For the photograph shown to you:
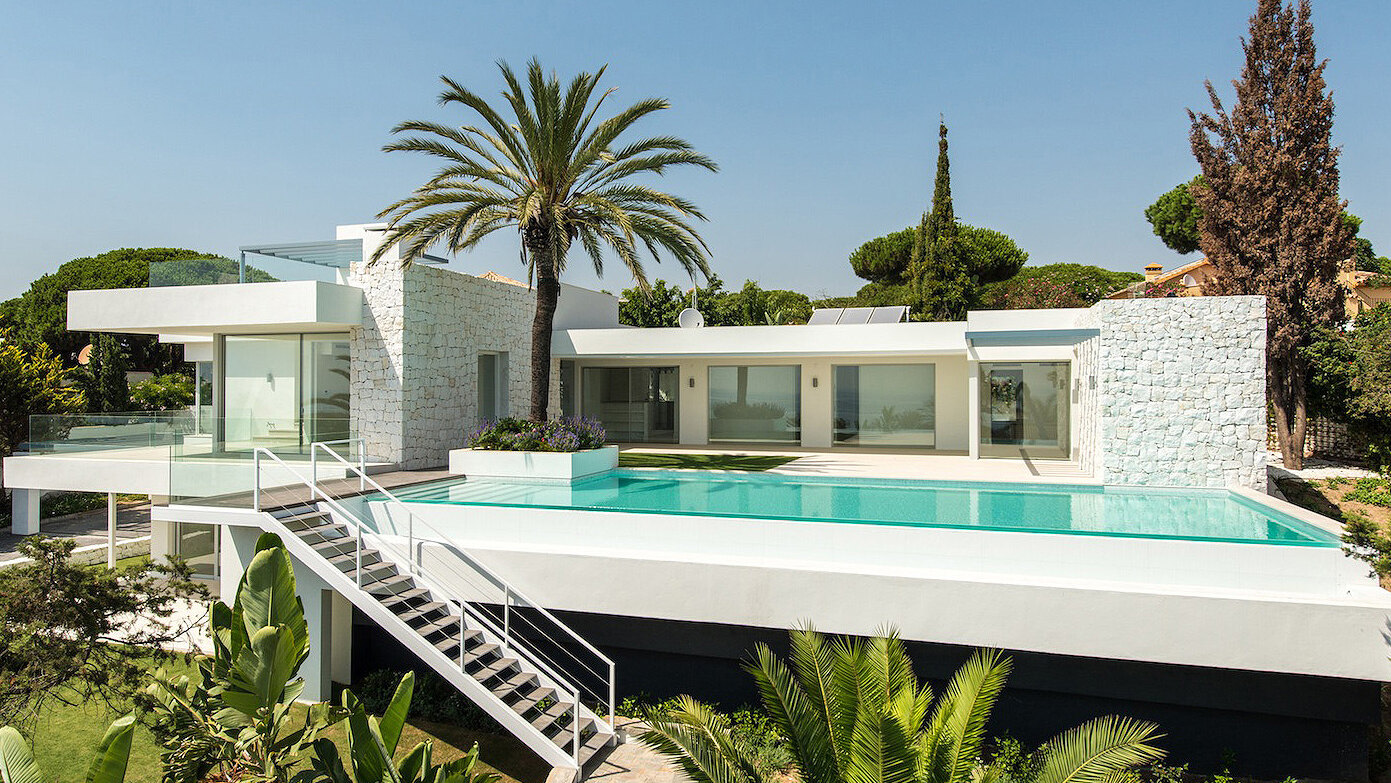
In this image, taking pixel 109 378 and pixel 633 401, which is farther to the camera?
pixel 109 378

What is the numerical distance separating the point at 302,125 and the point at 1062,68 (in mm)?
19271

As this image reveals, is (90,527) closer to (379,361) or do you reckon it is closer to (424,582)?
(379,361)

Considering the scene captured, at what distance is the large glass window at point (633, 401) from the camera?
24.0 meters

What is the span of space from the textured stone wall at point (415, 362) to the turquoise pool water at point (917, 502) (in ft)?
7.86

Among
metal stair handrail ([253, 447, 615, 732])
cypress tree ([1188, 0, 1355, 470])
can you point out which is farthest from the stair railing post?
cypress tree ([1188, 0, 1355, 470])

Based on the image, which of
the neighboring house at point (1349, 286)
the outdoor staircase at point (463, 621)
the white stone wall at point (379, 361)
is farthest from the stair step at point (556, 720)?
the neighboring house at point (1349, 286)

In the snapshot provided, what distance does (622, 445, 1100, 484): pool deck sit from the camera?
1557 centimetres

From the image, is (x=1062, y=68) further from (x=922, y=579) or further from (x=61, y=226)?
(x=61, y=226)

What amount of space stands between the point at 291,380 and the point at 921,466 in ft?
44.9

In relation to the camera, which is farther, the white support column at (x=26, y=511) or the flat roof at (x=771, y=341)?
the flat roof at (x=771, y=341)

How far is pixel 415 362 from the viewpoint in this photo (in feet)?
52.6

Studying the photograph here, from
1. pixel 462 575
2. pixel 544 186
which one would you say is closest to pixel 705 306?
pixel 544 186

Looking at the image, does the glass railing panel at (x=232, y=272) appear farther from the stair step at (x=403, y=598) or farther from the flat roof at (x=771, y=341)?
the stair step at (x=403, y=598)

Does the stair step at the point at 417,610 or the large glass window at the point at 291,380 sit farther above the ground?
the large glass window at the point at 291,380
